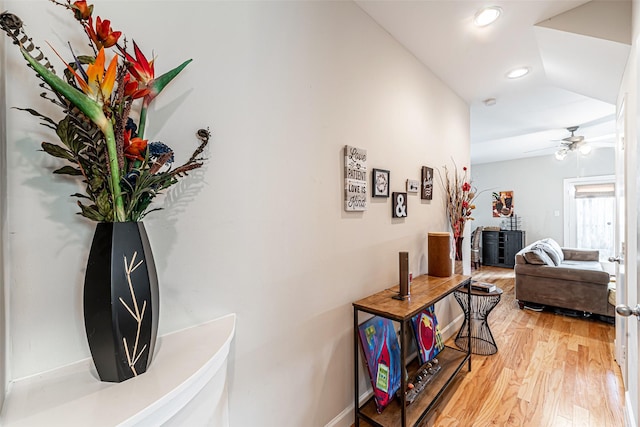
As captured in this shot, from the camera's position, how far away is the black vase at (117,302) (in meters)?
0.64

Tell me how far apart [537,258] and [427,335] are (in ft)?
8.43

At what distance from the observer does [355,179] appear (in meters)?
1.64

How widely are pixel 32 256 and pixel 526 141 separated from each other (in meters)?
6.41

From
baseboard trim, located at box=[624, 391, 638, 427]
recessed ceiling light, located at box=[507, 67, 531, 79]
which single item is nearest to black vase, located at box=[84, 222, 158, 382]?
baseboard trim, located at box=[624, 391, 638, 427]

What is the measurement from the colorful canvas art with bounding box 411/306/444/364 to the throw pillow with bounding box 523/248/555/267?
91.3 inches

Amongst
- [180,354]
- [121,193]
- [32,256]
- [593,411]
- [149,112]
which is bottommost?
[593,411]

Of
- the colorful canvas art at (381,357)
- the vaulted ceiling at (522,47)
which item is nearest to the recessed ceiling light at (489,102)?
the vaulted ceiling at (522,47)

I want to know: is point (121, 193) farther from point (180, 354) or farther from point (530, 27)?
point (530, 27)

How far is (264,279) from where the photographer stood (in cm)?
120

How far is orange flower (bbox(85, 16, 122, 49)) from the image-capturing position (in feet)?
2.11

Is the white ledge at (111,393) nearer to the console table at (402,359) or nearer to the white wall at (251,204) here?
the white wall at (251,204)

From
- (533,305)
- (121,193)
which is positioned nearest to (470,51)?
(121,193)

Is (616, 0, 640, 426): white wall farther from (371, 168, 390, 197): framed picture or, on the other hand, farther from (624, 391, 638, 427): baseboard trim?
(371, 168, 390, 197): framed picture

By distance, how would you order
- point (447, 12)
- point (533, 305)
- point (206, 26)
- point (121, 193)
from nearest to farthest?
point (121, 193), point (206, 26), point (447, 12), point (533, 305)
